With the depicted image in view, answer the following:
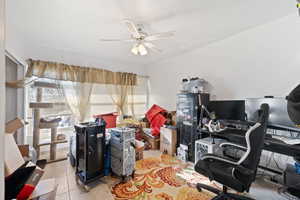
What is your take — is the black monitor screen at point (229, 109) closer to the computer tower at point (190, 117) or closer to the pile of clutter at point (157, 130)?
the computer tower at point (190, 117)

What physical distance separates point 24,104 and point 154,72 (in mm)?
3530

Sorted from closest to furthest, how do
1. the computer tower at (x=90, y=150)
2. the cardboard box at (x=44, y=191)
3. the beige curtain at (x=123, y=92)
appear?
1. the cardboard box at (x=44, y=191)
2. the computer tower at (x=90, y=150)
3. the beige curtain at (x=123, y=92)

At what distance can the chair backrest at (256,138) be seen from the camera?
1345mm

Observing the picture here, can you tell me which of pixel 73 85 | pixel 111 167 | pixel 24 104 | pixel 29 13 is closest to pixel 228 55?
pixel 111 167

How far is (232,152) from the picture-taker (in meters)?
2.75

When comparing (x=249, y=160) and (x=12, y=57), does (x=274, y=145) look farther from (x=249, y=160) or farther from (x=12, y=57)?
(x=12, y=57)

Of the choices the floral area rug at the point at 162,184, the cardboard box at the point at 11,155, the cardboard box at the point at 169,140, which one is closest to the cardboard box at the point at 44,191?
the cardboard box at the point at 11,155

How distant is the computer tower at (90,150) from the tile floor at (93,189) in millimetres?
138

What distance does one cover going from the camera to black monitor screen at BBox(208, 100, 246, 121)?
245 centimetres

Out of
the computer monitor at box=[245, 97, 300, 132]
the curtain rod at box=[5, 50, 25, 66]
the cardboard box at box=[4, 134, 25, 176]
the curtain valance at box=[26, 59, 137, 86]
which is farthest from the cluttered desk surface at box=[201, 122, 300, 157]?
the curtain rod at box=[5, 50, 25, 66]

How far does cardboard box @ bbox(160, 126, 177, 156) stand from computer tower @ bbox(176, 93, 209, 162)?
181mm

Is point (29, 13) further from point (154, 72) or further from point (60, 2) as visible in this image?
point (154, 72)

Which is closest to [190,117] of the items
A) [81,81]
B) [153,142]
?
[153,142]

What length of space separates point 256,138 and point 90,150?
2114mm
